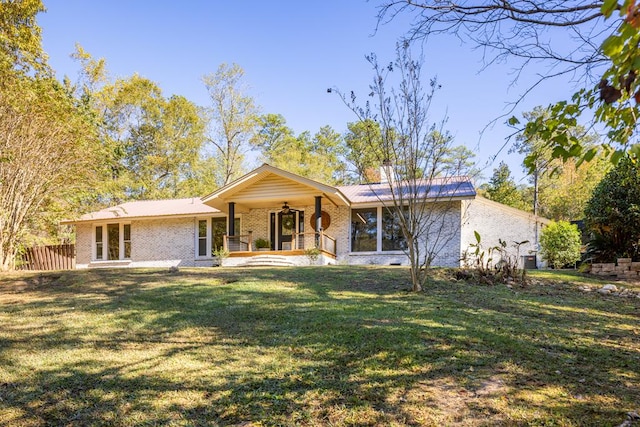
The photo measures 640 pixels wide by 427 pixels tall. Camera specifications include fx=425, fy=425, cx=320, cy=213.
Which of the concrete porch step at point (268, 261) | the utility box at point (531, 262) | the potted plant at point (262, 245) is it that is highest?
the potted plant at point (262, 245)

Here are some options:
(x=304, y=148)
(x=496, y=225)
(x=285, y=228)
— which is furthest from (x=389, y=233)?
(x=304, y=148)

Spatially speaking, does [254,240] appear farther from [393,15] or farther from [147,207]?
[393,15]

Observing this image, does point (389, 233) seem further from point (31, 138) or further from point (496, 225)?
point (31, 138)

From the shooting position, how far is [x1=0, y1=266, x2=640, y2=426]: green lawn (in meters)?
3.44

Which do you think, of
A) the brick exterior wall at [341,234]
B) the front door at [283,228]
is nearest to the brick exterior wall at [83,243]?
the brick exterior wall at [341,234]

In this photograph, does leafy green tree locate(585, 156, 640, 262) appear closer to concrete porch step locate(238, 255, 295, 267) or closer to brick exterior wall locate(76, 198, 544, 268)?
brick exterior wall locate(76, 198, 544, 268)

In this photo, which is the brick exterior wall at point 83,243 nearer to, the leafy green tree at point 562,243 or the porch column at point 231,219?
the porch column at point 231,219

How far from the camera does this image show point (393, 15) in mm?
4180

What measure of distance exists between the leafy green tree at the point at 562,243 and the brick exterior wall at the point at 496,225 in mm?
1344

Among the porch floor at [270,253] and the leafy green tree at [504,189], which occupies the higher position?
the leafy green tree at [504,189]

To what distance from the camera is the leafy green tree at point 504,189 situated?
1066 inches

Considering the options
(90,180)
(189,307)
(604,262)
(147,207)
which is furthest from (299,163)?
(189,307)

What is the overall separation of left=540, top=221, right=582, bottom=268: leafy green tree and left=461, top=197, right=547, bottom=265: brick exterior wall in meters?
1.34

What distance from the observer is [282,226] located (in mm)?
18688
